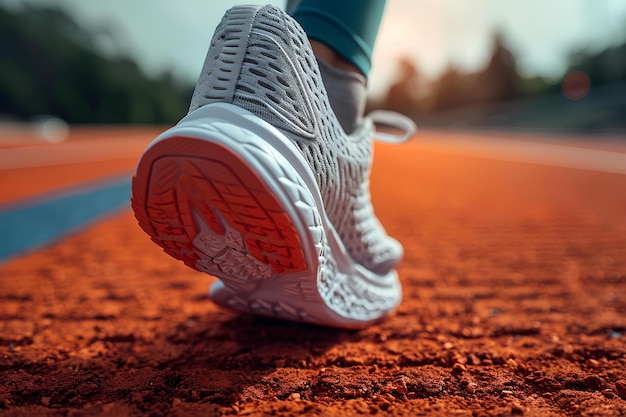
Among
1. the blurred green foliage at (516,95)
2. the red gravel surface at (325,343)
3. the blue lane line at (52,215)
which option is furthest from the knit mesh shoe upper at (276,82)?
the blurred green foliage at (516,95)

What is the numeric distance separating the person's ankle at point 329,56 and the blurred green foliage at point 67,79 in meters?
26.6

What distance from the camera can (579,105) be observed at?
1978cm

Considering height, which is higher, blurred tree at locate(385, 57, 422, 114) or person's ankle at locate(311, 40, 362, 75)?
blurred tree at locate(385, 57, 422, 114)

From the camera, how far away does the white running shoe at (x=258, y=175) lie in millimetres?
721

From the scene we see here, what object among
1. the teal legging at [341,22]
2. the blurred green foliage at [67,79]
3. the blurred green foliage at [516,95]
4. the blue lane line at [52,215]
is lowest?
the blue lane line at [52,215]

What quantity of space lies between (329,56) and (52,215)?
7.45 ft

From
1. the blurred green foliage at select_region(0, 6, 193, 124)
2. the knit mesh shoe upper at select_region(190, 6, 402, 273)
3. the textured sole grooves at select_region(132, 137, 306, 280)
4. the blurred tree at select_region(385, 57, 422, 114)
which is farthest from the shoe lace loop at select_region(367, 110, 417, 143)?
the blurred tree at select_region(385, 57, 422, 114)

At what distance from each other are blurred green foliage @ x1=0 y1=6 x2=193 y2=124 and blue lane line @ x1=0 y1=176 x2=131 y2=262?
23760 millimetres

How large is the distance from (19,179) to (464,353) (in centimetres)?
A: 477

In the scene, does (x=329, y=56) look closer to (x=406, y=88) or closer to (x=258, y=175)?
(x=258, y=175)

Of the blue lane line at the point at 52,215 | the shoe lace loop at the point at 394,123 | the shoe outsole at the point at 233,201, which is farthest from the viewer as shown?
the blue lane line at the point at 52,215

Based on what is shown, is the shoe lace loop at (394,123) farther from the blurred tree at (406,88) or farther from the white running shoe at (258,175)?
the blurred tree at (406,88)

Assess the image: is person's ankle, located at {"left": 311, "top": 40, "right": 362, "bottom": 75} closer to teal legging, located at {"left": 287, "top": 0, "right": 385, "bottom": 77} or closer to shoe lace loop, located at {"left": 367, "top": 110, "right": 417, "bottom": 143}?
teal legging, located at {"left": 287, "top": 0, "right": 385, "bottom": 77}

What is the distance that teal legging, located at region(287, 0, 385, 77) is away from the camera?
Result: 1.02m
